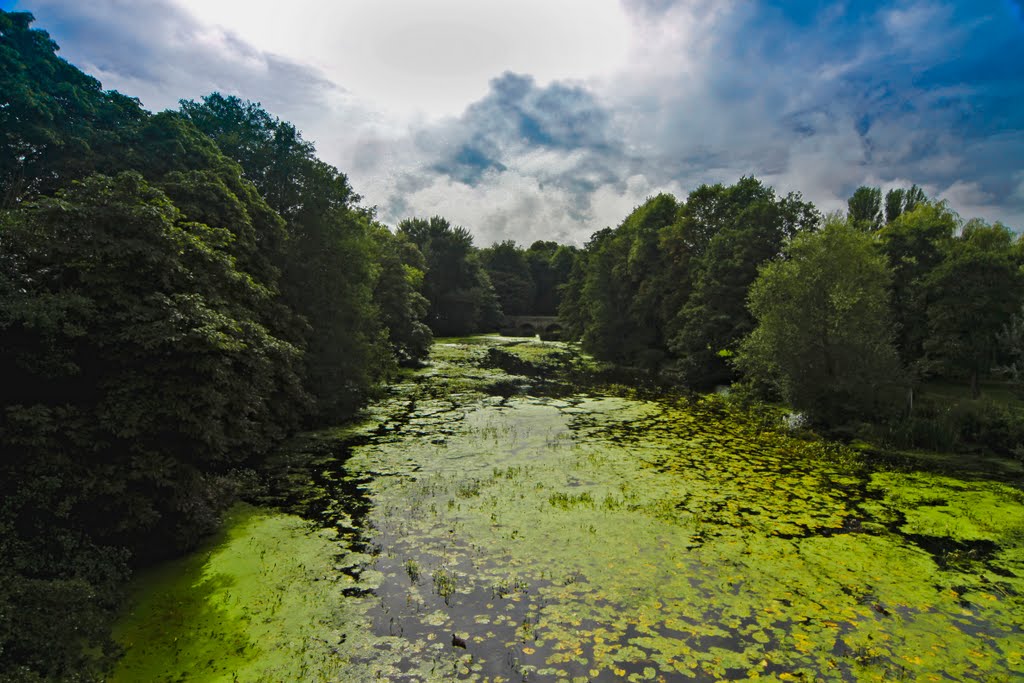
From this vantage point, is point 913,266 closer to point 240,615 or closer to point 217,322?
point 217,322

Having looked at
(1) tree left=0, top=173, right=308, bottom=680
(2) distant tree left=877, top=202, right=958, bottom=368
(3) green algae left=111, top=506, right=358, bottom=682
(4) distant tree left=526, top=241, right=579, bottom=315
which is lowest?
(3) green algae left=111, top=506, right=358, bottom=682

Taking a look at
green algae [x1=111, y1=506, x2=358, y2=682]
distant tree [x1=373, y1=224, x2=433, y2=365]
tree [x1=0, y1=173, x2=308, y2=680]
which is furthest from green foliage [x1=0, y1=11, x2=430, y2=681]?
distant tree [x1=373, y1=224, x2=433, y2=365]

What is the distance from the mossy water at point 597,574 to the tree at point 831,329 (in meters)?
5.38

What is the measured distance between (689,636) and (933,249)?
35.8 meters

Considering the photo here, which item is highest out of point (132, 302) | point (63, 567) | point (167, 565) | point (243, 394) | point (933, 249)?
point (933, 249)

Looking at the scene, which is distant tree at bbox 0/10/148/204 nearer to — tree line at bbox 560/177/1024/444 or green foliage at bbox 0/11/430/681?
green foliage at bbox 0/11/430/681

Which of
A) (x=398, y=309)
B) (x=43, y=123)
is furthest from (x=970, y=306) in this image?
(x=43, y=123)

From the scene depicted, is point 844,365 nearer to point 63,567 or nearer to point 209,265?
point 209,265

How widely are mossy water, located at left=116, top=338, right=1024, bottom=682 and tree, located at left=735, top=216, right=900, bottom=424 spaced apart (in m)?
5.38

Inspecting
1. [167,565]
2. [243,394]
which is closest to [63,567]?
[167,565]

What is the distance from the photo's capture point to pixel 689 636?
24.1 ft

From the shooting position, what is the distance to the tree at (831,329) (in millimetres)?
22312

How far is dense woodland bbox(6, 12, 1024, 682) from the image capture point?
8000mm

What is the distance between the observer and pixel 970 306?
2672 centimetres
